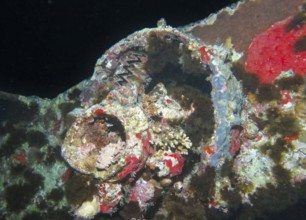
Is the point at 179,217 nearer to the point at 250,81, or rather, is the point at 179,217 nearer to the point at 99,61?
the point at 250,81

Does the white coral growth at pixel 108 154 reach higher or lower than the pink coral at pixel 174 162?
lower

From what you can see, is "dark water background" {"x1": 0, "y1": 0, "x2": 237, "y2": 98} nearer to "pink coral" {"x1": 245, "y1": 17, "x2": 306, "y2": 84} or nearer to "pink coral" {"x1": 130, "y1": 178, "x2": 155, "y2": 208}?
"pink coral" {"x1": 245, "y1": 17, "x2": 306, "y2": 84}

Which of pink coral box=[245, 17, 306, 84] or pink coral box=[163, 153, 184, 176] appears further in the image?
pink coral box=[245, 17, 306, 84]

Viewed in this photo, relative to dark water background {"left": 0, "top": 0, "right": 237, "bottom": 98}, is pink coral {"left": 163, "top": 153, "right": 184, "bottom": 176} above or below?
below

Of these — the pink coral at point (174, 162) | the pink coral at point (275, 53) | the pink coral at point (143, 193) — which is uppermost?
the pink coral at point (275, 53)

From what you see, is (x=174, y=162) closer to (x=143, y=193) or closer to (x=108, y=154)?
(x=143, y=193)

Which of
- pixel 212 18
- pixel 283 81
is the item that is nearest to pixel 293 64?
pixel 283 81

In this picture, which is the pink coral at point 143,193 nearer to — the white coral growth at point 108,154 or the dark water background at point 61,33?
the white coral growth at point 108,154

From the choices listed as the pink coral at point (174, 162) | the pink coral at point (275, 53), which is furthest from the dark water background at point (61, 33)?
the pink coral at point (174, 162)

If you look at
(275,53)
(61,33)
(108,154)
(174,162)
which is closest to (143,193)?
(174,162)

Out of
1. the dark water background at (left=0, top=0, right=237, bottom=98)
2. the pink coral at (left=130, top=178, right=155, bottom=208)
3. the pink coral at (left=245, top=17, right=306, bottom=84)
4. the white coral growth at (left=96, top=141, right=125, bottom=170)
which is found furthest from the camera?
the pink coral at (left=245, top=17, right=306, bottom=84)

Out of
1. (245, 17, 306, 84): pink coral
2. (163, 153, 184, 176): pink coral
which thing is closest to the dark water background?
(245, 17, 306, 84): pink coral

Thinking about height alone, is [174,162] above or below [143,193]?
above
